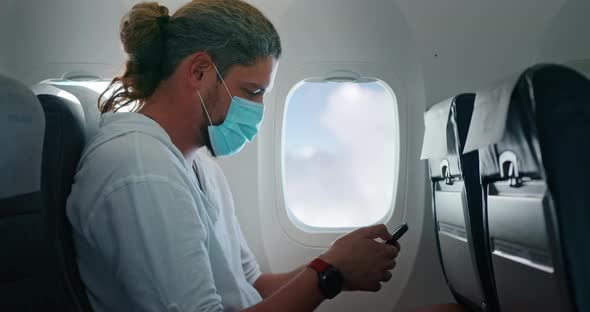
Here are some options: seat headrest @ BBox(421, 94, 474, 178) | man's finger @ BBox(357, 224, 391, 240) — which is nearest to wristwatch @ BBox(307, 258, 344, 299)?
man's finger @ BBox(357, 224, 391, 240)

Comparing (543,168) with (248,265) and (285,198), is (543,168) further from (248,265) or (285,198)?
(285,198)

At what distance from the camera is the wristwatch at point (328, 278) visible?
142cm

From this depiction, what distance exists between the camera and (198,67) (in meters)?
1.63

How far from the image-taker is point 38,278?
1.16 m

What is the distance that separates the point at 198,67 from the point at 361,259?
77 centimetres

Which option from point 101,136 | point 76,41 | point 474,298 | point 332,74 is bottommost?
point 474,298

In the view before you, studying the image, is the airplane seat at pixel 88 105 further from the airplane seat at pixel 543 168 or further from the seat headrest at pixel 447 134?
the seat headrest at pixel 447 134

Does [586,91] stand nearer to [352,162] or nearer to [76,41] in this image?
[352,162]

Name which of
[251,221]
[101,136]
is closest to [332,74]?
[251,221]

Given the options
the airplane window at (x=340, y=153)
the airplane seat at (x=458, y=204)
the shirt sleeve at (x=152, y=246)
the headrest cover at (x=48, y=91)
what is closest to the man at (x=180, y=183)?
the shirt sleeve at (x=152, y=246)

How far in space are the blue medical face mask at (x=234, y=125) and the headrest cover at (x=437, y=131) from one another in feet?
2.37

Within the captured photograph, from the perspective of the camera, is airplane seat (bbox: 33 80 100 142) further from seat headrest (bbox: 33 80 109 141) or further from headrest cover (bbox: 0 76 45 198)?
headrest cover (bbox: 0 76 45 198)

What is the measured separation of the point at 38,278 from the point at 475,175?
1413mm

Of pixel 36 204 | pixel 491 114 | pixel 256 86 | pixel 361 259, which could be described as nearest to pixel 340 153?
pixel 256 86
